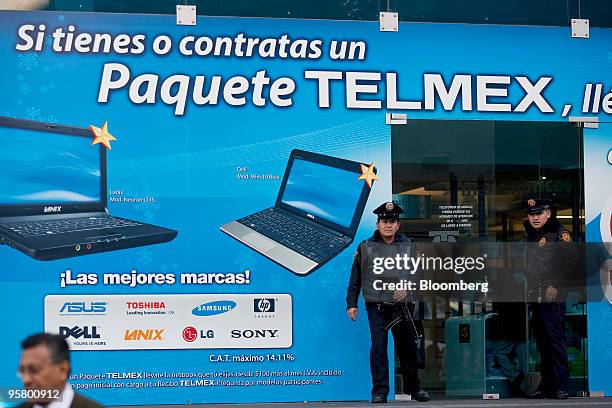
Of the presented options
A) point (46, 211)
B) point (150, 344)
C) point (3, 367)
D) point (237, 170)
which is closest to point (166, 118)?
point (237, 170)

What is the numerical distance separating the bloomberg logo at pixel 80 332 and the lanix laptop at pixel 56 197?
2.17 feet

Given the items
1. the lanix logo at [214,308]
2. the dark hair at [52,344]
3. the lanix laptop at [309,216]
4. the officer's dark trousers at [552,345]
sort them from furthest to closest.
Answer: the officer's dark trousers at [552,345], the lanix laptop at [309,216], the lanix logo at [214,308], the dark hair at [52,344]

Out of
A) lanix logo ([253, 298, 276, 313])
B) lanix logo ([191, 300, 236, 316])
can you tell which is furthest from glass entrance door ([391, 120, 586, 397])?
→ lanix logo ([191, 300, 236, 316])

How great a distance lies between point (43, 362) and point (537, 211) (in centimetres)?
603

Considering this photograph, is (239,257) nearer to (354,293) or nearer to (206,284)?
(206,284)

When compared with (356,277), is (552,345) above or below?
below

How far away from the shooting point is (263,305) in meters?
8.45

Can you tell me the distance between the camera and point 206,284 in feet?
27.6

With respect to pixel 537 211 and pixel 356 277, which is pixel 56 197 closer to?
pixel 356 277

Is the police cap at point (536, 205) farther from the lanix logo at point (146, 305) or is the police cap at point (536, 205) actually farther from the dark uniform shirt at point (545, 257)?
the lanix logo at point (146, 305)

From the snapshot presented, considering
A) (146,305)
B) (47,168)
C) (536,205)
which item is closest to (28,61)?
(47,168)

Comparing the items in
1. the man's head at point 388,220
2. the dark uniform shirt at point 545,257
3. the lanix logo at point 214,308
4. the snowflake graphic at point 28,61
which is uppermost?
the snowflake graphic at point 28,61

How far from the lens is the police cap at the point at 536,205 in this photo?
28.6 ft

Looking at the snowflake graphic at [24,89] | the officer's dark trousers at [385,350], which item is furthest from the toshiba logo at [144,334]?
the snowflake graphic at [24,89]
